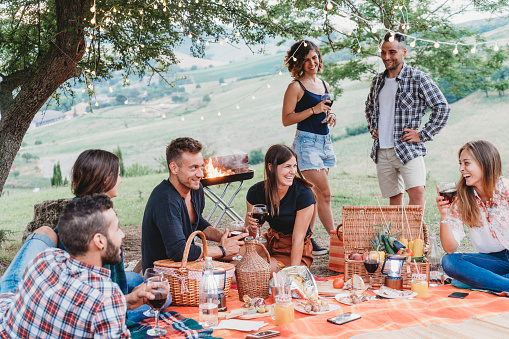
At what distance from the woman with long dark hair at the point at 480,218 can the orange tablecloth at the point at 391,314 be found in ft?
0.57

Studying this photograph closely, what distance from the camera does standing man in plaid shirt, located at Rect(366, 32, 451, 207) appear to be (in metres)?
4.05

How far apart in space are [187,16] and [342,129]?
816 cm

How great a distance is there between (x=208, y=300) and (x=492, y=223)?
1.88m

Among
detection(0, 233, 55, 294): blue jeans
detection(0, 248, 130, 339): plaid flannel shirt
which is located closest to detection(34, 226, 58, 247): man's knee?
detection(0, 233, 55, 294): blue jeans

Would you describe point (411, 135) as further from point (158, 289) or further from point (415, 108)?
point (158, 289)

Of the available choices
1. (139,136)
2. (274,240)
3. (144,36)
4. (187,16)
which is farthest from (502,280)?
(139,136)

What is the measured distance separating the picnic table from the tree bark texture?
2840mm

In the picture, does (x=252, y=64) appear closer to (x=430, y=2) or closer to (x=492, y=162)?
(x=430, y=2)

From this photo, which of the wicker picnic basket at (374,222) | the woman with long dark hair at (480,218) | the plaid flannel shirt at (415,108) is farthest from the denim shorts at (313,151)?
the woman with long dark hair at (480,218)

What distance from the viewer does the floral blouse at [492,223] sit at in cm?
308

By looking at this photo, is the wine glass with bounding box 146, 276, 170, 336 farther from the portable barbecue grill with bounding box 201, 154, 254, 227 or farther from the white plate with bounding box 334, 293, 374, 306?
the portable barbecue grill with bounding box 201, 154, 254, 227

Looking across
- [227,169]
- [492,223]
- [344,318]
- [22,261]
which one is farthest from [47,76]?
[492,223]

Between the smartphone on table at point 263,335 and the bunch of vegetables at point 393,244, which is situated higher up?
the bunch of vegetables at point 393,244

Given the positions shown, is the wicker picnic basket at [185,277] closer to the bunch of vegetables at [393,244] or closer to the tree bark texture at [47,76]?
the bunch of vegetables at [393,244]
